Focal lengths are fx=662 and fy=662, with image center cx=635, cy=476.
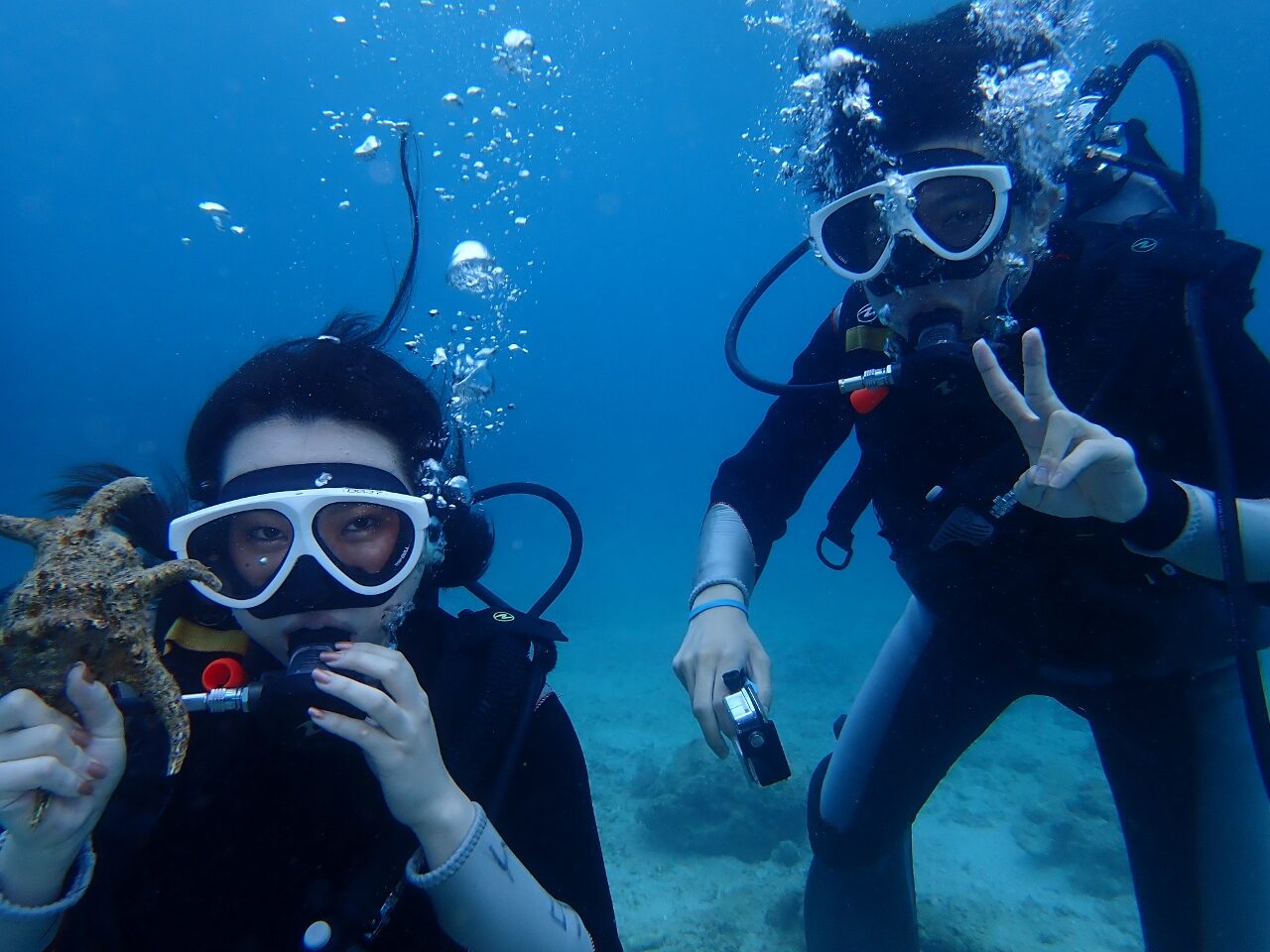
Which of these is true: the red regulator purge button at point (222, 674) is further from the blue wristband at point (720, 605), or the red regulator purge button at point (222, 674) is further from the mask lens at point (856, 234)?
the mask lens at point (856, 234)

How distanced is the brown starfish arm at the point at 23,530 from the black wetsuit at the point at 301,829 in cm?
82

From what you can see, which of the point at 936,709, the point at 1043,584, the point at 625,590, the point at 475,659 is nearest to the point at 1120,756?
the point at 936,709

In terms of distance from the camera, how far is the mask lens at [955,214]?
110 inches

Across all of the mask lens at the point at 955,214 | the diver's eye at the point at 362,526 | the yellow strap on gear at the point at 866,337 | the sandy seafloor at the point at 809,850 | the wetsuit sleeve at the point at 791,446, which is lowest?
the sandy seafloor at the point at 809,850

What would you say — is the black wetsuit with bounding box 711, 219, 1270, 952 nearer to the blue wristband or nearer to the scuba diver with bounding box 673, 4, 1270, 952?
the scuba diver with bounding box 673, 4, 1270, 952

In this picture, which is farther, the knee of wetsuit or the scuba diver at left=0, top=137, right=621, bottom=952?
the knee of wetsuit

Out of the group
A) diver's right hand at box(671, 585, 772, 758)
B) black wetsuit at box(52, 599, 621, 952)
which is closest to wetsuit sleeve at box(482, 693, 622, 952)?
black wetsuit at box(52, 599, 621, 952)

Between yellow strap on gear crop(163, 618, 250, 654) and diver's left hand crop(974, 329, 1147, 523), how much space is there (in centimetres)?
256

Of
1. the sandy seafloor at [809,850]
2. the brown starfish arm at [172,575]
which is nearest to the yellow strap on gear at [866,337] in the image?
the brown starfish arm at [172,575]

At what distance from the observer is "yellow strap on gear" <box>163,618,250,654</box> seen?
216cm

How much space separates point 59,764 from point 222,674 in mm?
676

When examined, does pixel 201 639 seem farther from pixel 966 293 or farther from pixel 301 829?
pixel 966 293

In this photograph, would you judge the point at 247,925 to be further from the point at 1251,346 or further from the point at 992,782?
the point at 992,782

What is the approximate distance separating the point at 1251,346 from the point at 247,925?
388 centimetres
